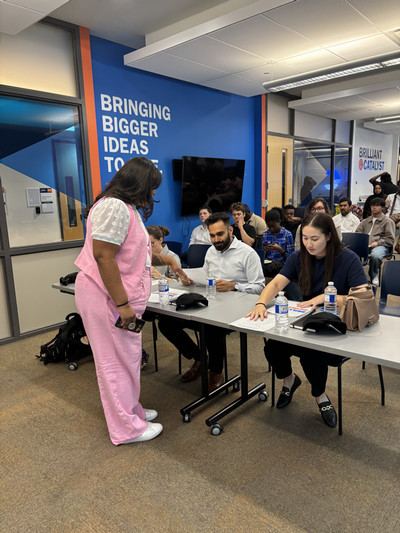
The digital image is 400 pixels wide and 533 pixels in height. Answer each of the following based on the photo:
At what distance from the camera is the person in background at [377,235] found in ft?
16.8

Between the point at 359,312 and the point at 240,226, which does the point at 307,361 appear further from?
the point at 240,226

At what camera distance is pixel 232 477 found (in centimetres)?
198

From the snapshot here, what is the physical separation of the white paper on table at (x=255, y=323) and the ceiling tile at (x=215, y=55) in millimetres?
3085

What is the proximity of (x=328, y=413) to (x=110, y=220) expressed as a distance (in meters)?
1.71

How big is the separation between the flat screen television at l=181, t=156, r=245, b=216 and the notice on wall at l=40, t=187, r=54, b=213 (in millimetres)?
1940

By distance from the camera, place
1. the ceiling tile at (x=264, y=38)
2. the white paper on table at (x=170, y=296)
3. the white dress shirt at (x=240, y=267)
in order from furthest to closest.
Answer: the ceiling tile at (x=264, y=38) < the white dress shirt at (x=240, y=267) < the white paper on table at (x=170, y=296)

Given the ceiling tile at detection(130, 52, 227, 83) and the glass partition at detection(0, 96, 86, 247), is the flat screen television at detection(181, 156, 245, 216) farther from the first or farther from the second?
the glass partition at detection(0, 96, 86, 247)

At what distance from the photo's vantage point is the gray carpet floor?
1739mm

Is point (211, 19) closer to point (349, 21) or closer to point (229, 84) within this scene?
point (349, 21)

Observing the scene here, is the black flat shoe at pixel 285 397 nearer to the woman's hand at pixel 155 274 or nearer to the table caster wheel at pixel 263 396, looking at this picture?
the table caster wheel at pixel 263 396

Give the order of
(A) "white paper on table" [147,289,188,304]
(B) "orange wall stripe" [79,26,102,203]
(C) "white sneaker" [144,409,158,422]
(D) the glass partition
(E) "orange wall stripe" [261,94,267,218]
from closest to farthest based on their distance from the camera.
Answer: (C) "white sneaker" [144,409,158,422] → (A) "white paper on table" [147,289,188,304] → (D) the glass partition → (B) "orange wall stripe" [79,26,102,203] → (E) "orange wall stripe" [261,94,267,218]

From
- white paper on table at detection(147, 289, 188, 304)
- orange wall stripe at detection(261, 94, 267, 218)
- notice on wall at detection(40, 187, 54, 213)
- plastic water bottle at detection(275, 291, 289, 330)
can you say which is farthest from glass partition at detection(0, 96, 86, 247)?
orange wall stripe at detection(261, 94, 267, 218)

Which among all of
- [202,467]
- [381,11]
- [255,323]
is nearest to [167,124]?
[381,11]

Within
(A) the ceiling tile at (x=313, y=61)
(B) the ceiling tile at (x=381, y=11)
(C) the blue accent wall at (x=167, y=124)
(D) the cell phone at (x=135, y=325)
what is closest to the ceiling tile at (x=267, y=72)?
(A) the ceiling tile at (x=313, y=61)
